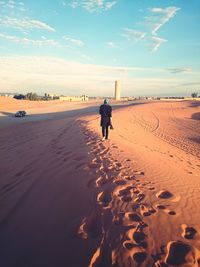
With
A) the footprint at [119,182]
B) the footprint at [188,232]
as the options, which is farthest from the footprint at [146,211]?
the footprint at [119,182]

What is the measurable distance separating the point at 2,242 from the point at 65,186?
2.15 meters

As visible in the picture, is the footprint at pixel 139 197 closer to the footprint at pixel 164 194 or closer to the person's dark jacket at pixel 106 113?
the footprint at pixel 164 194

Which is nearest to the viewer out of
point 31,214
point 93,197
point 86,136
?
point 31,214

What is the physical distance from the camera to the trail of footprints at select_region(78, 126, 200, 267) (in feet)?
11.9

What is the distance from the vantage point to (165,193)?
5.73 metres

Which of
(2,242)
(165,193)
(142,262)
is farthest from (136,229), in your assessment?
(2,242)

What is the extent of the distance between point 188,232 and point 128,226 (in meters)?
A: 0.97

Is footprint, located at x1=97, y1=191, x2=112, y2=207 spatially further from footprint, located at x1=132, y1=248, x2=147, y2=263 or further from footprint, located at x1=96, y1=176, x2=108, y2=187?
footprint, located at x1=132, y1=248, x2=147, y2=263

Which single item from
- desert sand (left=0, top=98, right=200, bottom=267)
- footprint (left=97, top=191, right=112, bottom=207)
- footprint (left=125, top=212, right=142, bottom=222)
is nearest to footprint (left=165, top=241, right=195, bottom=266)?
desert sand (left=0, top=98, right=200, bottom=267)

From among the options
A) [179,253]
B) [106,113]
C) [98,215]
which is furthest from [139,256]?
[106,113]

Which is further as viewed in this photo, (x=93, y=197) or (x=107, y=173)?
(x=107, y=173)

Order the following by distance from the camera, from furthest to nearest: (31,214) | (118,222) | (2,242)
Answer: (31,214) → (118,222) → (2,242)

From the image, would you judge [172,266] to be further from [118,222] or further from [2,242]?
[2,242]

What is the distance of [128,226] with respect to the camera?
431cm
